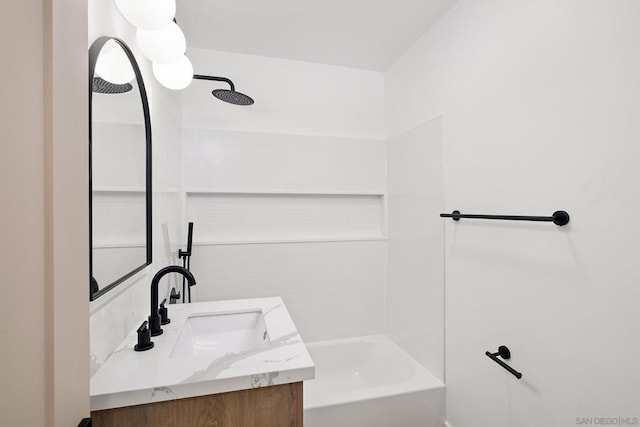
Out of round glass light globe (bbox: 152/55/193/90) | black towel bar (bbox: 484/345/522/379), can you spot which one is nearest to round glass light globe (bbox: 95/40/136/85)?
round glass light globe (bbox: 152/55/193/90)

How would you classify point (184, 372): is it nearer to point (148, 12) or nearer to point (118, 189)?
point (118, 189)

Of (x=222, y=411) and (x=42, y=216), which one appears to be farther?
(x=222, y=411)

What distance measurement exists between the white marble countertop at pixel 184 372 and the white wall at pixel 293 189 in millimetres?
1206

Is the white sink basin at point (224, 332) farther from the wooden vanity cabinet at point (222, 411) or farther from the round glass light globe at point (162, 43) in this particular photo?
the round glass light globe at point (162, 43)

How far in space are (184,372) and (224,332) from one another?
547 millimetres

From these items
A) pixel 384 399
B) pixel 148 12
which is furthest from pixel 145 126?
pixel 384 399

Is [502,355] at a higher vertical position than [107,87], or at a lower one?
lower

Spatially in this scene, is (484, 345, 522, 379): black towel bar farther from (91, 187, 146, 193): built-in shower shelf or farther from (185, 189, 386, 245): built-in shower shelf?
(91, 187, 146, 193): built-in shower shelf

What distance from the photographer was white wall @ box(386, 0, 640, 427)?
37.1 inches

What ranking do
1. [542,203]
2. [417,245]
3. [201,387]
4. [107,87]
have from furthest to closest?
[417,245], [542,203], [107,87], [201,387]

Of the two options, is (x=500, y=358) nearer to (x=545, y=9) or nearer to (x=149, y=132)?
(x=545, y=9)

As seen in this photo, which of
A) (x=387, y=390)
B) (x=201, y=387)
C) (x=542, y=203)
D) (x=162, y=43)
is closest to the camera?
(x=201, y=387)

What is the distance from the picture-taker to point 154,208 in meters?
1.43

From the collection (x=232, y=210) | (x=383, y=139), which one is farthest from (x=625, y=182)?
(x=232, y=210)
